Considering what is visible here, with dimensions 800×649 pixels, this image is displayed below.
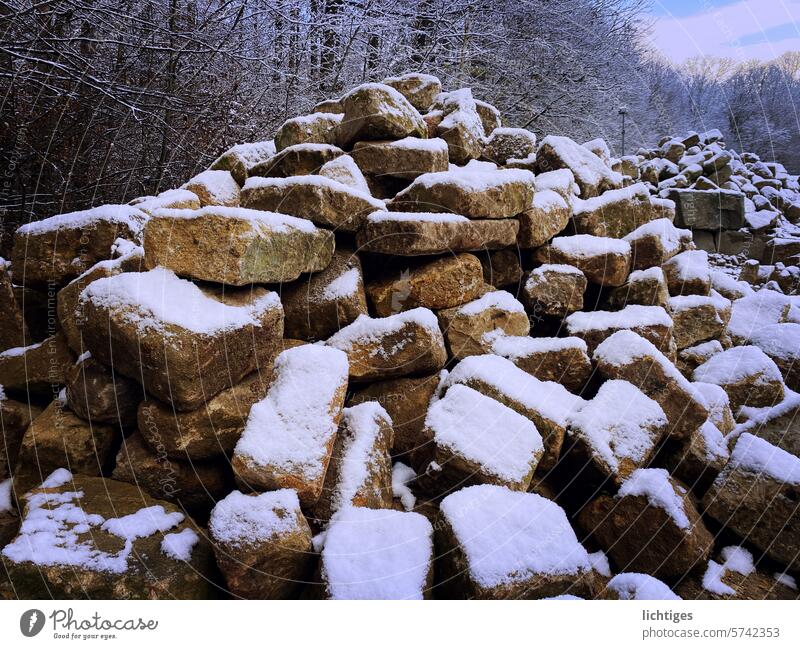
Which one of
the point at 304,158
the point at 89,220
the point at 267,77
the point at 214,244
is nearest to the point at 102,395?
the point at 214,244

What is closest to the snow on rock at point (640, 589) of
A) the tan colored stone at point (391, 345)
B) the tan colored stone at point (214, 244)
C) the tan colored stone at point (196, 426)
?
the tan colored stone at point (391, 345)

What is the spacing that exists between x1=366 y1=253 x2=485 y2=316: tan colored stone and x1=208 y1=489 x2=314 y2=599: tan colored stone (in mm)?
1482

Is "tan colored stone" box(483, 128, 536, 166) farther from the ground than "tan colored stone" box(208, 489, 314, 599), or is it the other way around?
"tan colored stone" box(483, 128, 536, 166)

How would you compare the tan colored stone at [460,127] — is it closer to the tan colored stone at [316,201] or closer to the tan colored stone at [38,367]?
the tan colored stone at [316,201]

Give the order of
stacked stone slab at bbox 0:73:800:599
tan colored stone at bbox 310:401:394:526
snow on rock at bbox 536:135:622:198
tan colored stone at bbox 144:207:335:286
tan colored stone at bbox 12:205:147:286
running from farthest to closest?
snow on rock at bbox 536:135:622:198 → tan colored stone at bbox 12:205:147:286 → tan colored stone at bbox 144:207:335:286 → tan colored stone at bbox 310:401:394:526 → stacked stone slab at bbox 0:73:800:599

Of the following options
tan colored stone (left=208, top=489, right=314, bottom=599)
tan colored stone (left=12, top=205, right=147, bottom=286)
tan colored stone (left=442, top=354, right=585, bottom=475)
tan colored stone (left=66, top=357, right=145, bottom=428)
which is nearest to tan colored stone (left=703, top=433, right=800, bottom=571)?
tan colored stone (left=442, top=354, right=585, bottom=475)

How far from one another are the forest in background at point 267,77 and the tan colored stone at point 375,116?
153cm

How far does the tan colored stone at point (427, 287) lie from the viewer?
300cm

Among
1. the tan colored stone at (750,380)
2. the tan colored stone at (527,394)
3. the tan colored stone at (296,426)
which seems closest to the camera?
the tan colored stone at (296,426)

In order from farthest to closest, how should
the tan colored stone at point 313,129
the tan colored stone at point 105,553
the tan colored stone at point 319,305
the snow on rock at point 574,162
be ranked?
1. the snow on rock at point 574,162
2. the tan colored stone at point 313,129
3. the tan colored stone at point 319,305
4. the tan colored stone at point 105,553

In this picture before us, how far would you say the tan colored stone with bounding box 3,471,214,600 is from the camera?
1.66 meters

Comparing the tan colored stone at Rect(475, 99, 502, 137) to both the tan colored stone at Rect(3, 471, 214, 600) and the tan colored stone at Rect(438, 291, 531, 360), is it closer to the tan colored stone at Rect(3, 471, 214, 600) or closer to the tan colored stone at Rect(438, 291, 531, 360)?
the tan colored stone at Rect(438, 291, 531, 360)

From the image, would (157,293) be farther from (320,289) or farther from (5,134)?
(5,134)

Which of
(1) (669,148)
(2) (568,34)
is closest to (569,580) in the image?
(2) (568,34)
